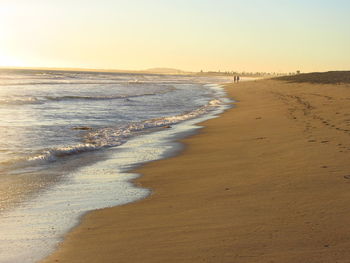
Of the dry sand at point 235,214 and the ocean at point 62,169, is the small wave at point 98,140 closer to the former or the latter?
the ocean at point 62,169

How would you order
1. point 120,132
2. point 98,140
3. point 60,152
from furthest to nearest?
point 120,132 → point 98,140 → point 60,152

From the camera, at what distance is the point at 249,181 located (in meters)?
6.86

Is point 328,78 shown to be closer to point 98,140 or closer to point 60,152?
point 98,140

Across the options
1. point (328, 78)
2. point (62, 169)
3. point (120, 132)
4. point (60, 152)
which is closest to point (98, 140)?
point (120, 132)

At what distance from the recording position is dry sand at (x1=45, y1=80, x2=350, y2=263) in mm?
4145

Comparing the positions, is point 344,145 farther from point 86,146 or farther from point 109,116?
point 109,116

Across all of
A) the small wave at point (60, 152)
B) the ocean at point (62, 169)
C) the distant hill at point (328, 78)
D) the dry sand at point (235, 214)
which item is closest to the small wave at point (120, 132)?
the ocean at point (62, 169)

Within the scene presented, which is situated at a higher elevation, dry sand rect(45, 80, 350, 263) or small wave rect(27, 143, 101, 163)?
dry sand rect(45, 80, 350, 263)

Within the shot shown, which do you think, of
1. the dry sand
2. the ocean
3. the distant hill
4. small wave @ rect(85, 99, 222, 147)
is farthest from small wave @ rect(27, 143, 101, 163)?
the distant hill

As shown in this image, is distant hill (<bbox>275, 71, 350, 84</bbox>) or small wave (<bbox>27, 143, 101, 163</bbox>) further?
distant hill (<bbox>275, 71, 350, 84</bbox>)

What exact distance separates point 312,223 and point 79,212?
2.90 metres

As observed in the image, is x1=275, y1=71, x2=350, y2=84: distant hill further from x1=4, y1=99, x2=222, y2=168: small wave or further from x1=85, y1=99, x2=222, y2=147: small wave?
x1=4, y1=99, x2=222, y2=168: small wave

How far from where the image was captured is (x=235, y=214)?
521cm

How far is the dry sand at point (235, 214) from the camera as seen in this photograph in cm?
414
